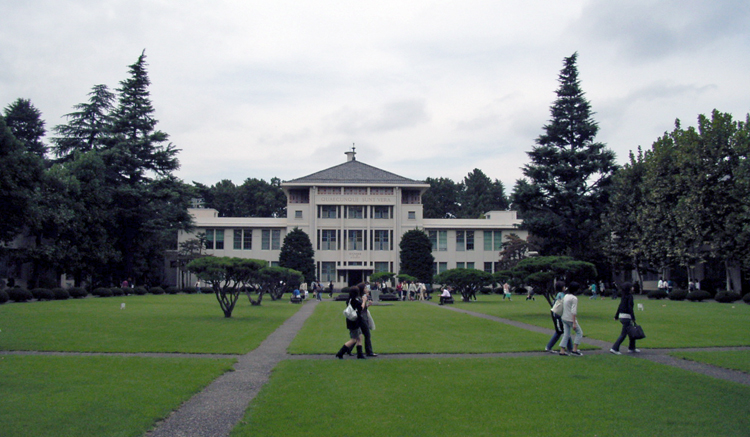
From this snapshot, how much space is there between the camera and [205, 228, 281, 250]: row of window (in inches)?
2442

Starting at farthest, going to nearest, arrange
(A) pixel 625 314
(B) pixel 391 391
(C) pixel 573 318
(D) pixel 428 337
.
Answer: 1. (D) pixel 428 337
2. (A) pixel 625 314
3. (C) pixel 573 318
4. (B) pixel 391 391

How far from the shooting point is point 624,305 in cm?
1276

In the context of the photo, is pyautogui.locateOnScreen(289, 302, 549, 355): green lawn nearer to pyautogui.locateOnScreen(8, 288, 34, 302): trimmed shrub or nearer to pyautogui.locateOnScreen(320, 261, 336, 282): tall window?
pyautogui.locateOnScreen(8, 288, 34, 302): trimmed shrub

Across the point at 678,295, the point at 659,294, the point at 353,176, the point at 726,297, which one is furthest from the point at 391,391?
the point at 353,176

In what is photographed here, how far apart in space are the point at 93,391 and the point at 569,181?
161 ft

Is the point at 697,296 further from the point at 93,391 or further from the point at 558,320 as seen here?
the point at 93,391

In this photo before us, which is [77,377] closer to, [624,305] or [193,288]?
[624,305]

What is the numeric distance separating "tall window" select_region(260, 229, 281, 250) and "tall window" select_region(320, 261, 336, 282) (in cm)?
550

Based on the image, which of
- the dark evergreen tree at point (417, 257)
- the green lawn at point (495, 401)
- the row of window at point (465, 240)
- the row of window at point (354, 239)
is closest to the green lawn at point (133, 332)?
the green lawn at point (495, 401)

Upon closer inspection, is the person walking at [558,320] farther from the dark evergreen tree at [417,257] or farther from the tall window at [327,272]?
the tall window at [327,272]

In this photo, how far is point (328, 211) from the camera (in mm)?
61875

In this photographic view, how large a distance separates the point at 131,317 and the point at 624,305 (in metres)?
17.9

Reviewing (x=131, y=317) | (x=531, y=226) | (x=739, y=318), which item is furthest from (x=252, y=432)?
(x=531, y=226)

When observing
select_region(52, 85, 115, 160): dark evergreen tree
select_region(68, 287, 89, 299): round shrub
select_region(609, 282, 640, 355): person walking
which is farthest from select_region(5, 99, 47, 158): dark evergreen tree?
select_region(609, 282, 640, 355): person walking
